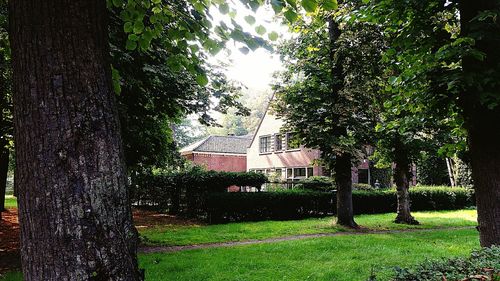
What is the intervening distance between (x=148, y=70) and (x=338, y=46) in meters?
9.24

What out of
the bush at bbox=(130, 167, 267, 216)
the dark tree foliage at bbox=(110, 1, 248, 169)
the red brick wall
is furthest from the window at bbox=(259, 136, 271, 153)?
the dark tree foliage at bbox=(110, 1, 248, 169)

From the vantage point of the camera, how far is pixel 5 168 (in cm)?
1845

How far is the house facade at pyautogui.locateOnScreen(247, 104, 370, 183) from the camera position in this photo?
32.6 m

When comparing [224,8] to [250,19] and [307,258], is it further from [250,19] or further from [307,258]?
[307,258]

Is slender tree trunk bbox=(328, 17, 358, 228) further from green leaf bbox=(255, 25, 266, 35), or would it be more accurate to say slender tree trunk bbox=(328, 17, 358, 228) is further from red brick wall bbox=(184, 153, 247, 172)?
red brick wall bbox=(184, 153, 247, 172)

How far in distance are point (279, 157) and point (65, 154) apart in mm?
34062

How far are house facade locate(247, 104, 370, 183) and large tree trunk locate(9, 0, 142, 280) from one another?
28.6 m

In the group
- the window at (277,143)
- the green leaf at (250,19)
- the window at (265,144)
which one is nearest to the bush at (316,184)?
the window at (277,143)

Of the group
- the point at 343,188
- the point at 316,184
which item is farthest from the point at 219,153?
the point at 343,188

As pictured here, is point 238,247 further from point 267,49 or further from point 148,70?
point 267,49

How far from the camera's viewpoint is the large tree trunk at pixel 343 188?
614 inches

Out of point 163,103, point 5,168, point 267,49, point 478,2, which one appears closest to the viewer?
point 267,49

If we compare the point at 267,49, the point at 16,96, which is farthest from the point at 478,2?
the point at 16,96

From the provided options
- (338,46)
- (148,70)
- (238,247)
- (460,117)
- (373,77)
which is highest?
(338,46)
